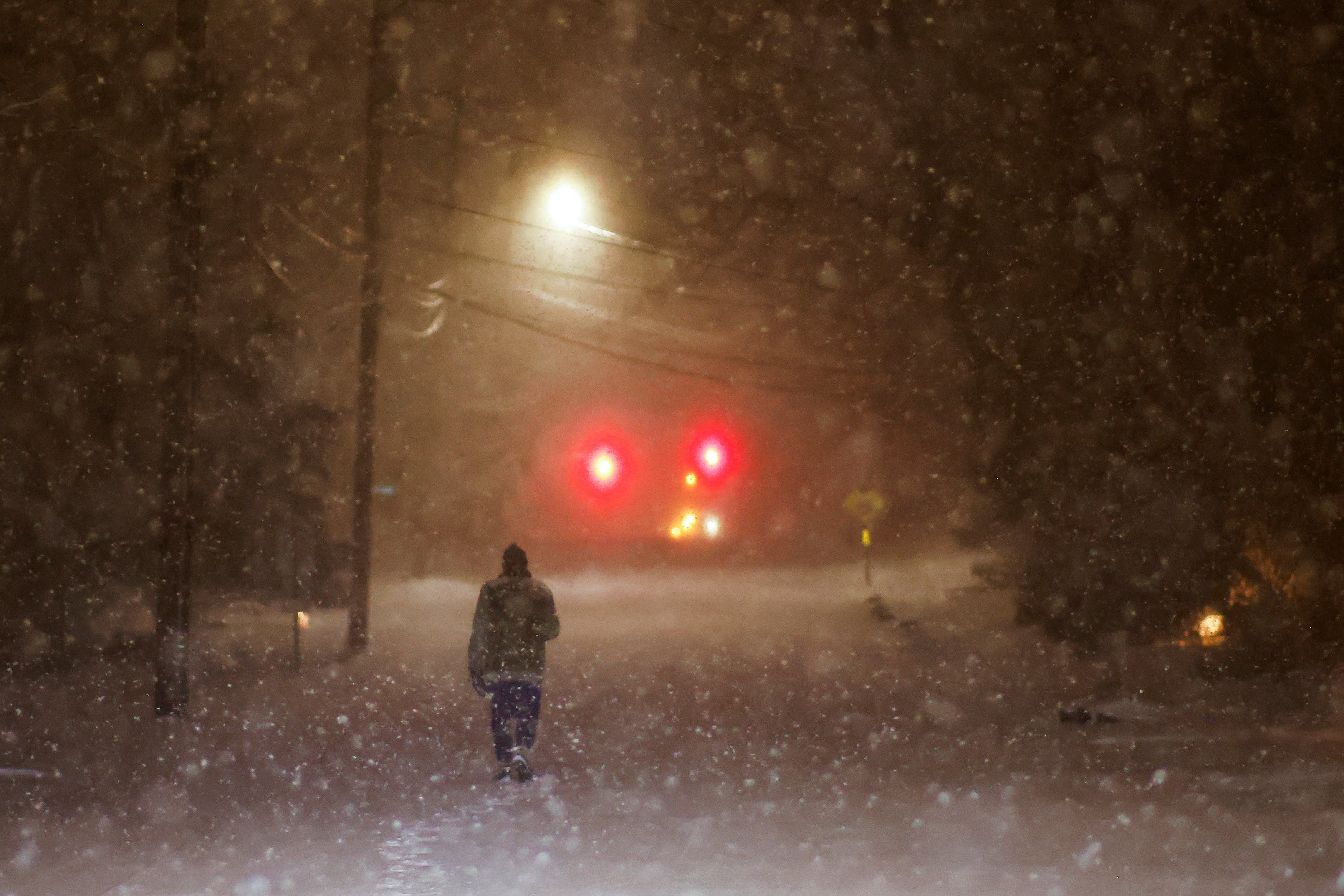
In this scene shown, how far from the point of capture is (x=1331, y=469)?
15078mm

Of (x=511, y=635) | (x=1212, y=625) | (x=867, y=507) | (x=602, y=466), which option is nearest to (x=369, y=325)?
(x=602, y=466)

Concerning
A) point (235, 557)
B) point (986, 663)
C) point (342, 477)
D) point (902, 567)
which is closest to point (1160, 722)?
point (986, 663)

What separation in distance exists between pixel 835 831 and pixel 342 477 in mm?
26661

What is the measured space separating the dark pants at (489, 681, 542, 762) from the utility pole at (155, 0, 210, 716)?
13.6ft

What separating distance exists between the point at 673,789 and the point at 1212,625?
11.1 m

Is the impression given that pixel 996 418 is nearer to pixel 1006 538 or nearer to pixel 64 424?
pixel 1006 538

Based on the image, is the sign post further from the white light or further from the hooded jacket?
the hooded jacket

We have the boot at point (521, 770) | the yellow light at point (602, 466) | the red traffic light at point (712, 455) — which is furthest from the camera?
the yellow light at point (602, 466)

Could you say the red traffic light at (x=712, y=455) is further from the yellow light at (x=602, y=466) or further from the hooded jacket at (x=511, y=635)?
the hooded jacket at (x=511, y=635)

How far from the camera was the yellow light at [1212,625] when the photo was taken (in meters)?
16.0

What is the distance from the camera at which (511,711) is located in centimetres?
844

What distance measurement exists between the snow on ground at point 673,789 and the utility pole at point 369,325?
1.35 metres

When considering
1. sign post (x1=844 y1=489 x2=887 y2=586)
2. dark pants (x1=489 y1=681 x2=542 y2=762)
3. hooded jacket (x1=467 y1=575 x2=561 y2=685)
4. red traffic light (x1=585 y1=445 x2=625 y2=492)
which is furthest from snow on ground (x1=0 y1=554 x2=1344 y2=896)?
sign post (x1=844 y1=489 x2=887 y2=586)

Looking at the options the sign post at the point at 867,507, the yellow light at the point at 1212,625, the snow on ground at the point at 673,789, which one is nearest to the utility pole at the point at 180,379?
the snow on ground at the point at 673,789
